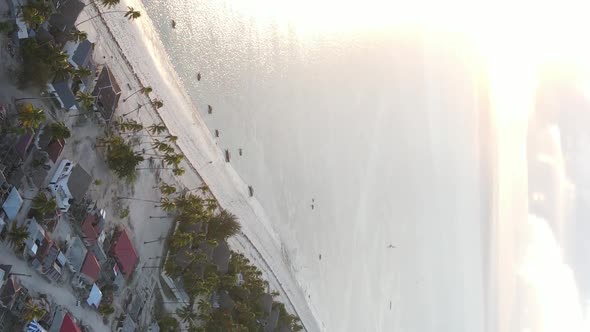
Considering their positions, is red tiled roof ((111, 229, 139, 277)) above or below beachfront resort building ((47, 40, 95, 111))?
below

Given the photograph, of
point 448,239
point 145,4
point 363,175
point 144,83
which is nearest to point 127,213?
point 144,83

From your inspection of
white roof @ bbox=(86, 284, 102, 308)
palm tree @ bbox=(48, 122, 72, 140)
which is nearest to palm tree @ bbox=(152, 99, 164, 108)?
palm tree @ bbox=(48, 122, 72, 140)

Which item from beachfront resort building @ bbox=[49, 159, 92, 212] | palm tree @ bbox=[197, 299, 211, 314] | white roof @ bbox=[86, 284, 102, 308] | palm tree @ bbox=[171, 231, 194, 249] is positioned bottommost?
white roof @ bbox=[86, 284, 102, 308]

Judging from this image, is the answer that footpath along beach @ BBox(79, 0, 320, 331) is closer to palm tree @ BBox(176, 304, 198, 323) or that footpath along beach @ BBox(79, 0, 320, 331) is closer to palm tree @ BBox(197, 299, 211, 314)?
palm tree @ BBox(176, 304, 198, 323)

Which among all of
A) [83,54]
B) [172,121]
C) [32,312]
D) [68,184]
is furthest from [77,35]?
[32,312]

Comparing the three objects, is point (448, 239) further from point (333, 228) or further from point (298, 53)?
point (298, 53)

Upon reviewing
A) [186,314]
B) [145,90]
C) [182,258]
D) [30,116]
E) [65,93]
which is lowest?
[186,314]

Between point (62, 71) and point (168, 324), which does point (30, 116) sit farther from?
point (168, 324)
